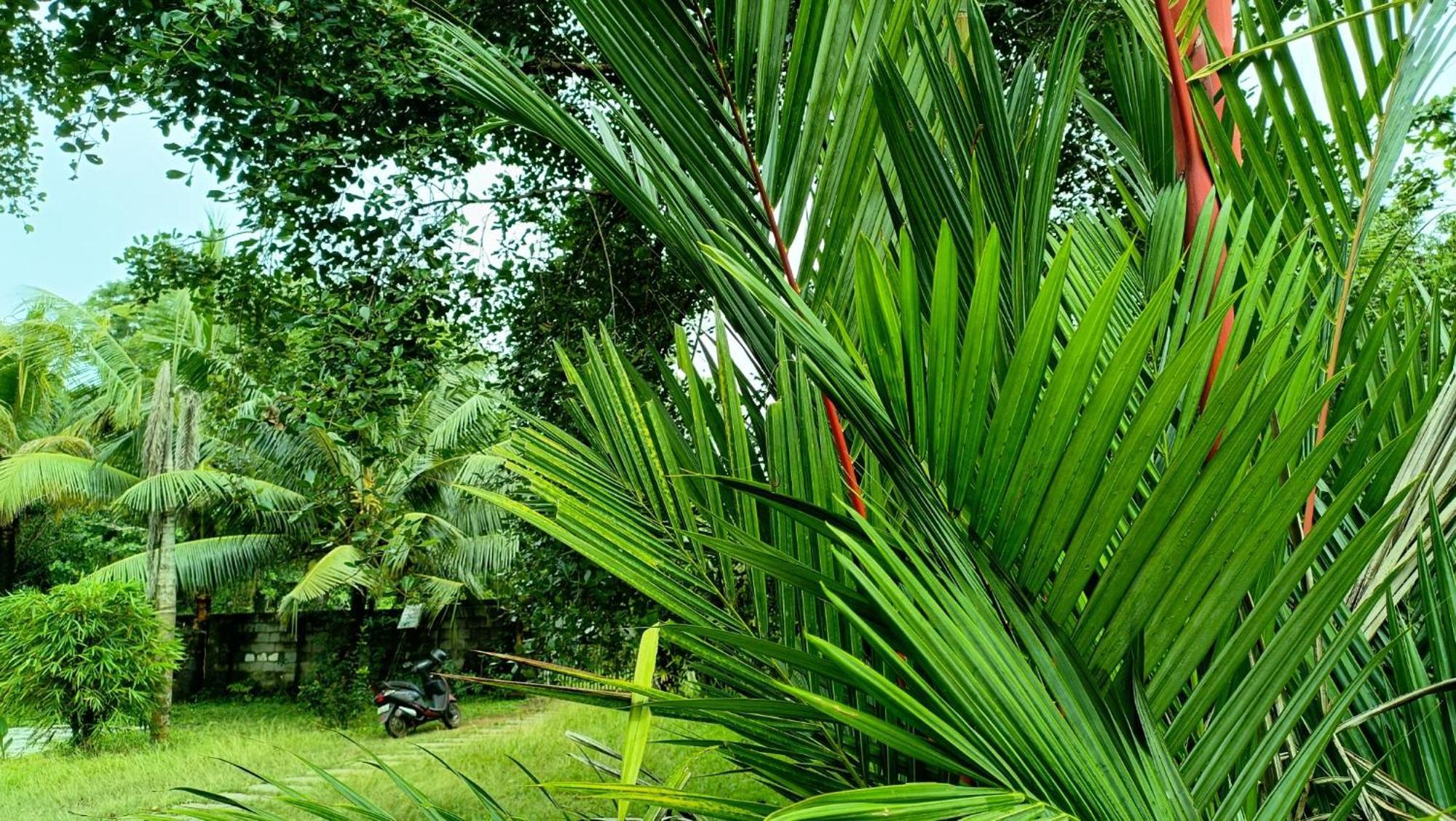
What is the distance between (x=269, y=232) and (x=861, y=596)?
2.57 metres

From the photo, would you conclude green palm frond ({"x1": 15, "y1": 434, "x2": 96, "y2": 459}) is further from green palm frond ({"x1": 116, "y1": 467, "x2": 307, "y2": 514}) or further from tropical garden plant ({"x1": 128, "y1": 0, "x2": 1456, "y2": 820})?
tropical garden plant ({"x1": 128, "y1": 0, "x2": 1456, "y2": 820})

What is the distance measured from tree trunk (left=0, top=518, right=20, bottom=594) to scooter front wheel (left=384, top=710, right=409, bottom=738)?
334 centimetres

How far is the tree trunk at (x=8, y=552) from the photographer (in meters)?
6.42

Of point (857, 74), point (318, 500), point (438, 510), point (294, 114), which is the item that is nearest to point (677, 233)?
point (857, 74)

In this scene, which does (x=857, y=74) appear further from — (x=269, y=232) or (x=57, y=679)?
(x=57, y=679)

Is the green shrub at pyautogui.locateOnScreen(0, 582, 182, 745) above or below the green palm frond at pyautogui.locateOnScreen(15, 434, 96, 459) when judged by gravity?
below

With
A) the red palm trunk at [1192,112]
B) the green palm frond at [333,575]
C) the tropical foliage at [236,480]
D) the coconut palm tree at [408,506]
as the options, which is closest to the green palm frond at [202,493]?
the tropical foliage at [236,480]

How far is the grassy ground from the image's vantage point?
3.58 m

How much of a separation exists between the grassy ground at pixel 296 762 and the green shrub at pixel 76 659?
8.3 inches

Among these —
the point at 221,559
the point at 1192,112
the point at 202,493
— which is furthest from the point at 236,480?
the point at 1192,112

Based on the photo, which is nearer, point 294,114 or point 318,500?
point 294,114

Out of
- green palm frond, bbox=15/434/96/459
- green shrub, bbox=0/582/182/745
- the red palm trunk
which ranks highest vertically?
the red palm trunk

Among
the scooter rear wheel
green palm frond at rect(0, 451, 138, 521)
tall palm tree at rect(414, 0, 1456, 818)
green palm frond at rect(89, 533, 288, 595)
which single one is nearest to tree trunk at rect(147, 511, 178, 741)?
green palm frond at rect(89, 533, 288, 595)

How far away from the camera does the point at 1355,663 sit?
1.26 ft
